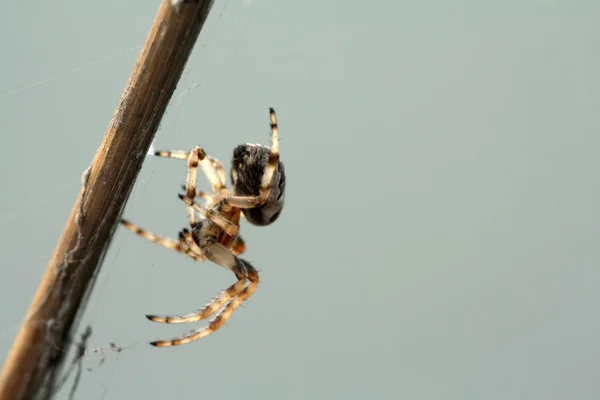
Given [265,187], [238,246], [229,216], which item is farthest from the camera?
[238,246]

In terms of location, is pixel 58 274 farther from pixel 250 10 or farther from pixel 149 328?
pixel 149 328

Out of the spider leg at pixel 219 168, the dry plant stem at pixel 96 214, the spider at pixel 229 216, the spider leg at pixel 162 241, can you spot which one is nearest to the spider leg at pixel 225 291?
the spider at pixel 229 216

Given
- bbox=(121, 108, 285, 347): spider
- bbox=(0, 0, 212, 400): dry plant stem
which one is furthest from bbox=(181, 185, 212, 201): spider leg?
bbox=(0, 0, 212, 400): dry plant stem

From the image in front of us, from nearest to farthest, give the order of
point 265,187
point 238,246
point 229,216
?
point 265,187
point 229,216
point 238,246

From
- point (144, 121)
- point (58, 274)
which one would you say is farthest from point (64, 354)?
point (144, 121)

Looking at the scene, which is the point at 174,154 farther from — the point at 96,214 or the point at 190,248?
the point at 96,214

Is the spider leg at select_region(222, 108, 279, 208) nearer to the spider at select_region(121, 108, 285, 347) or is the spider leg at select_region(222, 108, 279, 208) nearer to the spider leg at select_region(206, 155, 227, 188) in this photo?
the spider at select_region(121, 108, 285, 347)

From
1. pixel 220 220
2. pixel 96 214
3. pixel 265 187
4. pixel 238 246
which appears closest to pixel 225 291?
pixel 238 246

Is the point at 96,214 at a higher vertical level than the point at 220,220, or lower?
lower
